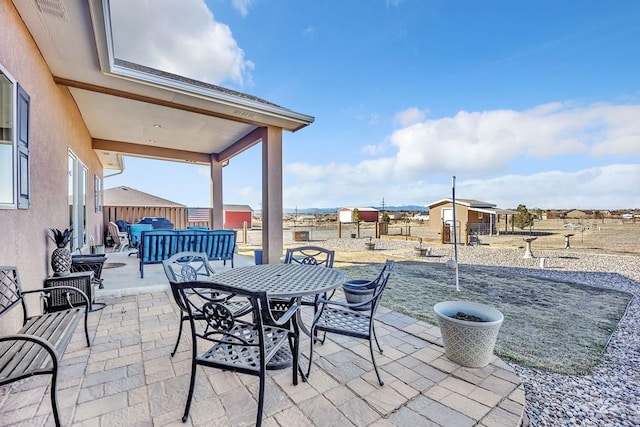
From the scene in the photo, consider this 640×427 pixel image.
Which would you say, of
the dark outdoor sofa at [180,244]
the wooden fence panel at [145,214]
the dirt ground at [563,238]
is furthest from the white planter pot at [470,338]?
the dirt ground at [563,238]

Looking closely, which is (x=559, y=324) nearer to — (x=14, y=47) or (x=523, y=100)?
(x=14, y=47)

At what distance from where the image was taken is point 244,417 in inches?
61.6

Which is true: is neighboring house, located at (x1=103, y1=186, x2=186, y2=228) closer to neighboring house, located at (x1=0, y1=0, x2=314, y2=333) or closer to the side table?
neighboring house, located at (x1=0, y1=0, x2=314, y2=333)

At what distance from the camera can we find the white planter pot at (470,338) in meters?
2.08

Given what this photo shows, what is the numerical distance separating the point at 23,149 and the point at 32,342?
2.02m

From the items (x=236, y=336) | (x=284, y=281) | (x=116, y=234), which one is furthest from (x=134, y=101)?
(x=116, y=234)

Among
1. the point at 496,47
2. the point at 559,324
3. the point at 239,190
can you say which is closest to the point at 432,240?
the point at 496,47

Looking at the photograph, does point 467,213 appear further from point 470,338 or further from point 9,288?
point 9,288

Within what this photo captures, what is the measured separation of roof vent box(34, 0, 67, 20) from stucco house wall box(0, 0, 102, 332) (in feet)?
0.69

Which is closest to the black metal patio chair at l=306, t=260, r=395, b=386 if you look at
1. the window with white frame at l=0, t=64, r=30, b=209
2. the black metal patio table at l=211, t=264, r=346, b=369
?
the black metal patio table at l=211, t=264, r=346, b=369

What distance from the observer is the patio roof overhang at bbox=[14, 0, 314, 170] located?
2512mm

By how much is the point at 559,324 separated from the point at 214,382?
13.7 feet

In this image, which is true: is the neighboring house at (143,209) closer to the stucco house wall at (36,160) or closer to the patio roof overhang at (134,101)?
the patio roof overhang at (134,101)

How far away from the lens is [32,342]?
150 cm
